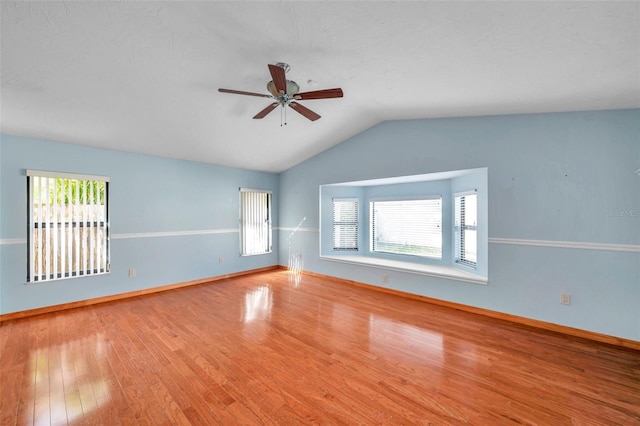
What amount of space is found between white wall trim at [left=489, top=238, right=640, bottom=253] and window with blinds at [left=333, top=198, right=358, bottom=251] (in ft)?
8.80

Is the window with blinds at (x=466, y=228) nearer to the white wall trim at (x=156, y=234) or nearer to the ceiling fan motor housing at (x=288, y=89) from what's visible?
the ceiling fan motor housing at (x=288, y=89)

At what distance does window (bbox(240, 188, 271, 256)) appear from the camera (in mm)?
5730

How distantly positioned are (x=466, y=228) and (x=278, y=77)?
364cm

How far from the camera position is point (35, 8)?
1741 millimetres

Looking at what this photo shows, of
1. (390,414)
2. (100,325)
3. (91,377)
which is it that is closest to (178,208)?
(100,325)

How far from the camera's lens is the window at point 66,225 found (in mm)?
3414

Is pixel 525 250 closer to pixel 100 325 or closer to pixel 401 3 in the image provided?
pixel 401 3

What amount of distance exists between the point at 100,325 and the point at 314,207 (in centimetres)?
390

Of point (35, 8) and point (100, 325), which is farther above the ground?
point (35, 8)

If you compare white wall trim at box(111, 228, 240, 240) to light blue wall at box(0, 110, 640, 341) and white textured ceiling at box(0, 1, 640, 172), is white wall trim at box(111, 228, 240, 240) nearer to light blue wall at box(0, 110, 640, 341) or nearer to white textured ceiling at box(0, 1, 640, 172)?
light blue wall at box(0, 110, 640, 341)

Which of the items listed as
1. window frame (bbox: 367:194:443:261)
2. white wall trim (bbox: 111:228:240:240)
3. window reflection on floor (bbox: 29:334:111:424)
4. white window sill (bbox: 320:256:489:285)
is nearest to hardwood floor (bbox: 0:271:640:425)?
window reflection on floor (bbox: 29:334:111:424)

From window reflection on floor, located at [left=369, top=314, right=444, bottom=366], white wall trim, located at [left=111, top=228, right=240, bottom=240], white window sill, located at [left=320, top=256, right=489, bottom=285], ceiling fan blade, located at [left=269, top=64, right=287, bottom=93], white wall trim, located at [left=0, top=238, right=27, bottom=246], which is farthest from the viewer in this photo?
white wall trim, located at [left=111, top=228, right=240, bottom=240]

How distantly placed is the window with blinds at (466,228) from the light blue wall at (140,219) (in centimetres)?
417

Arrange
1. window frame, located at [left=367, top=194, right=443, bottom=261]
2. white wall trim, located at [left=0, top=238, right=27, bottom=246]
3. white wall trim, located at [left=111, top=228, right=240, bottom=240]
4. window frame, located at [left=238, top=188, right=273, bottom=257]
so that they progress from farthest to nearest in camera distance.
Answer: window frame, located at [left=238, top=188, right=273, bottom=257]
window frame, located at [left=367, top=194, right=443, bottom=261]
white wall trim, located at [left=111, top=228, right=240, bottom=240]
white wall trim, located at [left=0, top=238, right=27, bottom=246]
